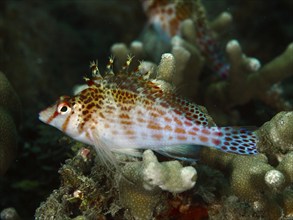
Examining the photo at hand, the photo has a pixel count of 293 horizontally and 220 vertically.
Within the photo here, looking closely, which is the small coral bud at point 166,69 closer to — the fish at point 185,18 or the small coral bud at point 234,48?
the small coral bud at point 234,48

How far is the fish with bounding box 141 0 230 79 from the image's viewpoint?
252 inches

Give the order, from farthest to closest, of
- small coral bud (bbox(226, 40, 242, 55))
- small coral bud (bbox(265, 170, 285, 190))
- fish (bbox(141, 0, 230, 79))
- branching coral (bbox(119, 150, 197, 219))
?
fish (bbox(141, 0, 230, 79)) → small coral bud (bbox(226, 40, 242, 55)) → small coral bud (bbox(265, 170, 285, 190)) → branching coral (bbox(119, 150, 197, 219))

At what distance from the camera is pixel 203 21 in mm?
6723

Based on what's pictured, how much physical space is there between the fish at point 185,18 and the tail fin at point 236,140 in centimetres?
318

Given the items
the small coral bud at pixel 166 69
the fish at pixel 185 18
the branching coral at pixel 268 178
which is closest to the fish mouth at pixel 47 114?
the small coral bud at pixel 166 69

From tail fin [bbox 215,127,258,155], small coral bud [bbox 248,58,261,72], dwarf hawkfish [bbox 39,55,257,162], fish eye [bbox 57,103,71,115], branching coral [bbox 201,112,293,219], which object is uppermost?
fish eye [bbox 57,103,71,115]

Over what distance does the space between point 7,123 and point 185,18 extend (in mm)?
4086

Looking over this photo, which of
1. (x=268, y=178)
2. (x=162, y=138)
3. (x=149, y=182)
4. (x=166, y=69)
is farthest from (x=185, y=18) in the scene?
(x=149, y=182)

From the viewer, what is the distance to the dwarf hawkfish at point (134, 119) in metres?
3.19

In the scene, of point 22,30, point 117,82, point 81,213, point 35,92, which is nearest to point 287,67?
point 117,82

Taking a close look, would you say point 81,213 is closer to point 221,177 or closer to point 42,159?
point 221,177

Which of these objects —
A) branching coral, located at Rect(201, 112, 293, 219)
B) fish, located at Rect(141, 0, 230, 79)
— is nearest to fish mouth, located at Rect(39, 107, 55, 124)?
branching coral, located at Rect(201, 112, 293, 219)

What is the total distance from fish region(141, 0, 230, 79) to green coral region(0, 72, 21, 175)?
136 inches

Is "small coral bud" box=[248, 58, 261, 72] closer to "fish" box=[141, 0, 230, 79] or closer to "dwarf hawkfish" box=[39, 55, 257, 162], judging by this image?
"fish" box=[141, 0, 230, 79]
